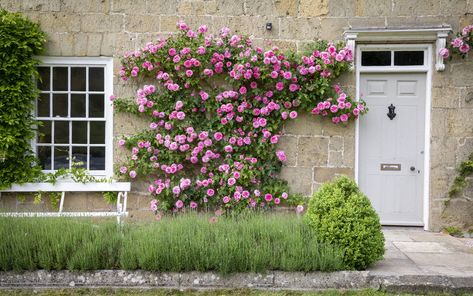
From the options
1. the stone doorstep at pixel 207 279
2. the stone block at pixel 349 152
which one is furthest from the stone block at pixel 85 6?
the stone block at pixel 349 152

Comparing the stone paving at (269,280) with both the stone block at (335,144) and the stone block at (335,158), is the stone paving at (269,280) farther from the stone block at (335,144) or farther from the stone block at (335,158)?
the stone block at (335,144)

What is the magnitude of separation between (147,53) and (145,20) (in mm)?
564

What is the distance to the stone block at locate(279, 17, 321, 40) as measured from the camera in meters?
6.65

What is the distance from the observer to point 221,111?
6551mm

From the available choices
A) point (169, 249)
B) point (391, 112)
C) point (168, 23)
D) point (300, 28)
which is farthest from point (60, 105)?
point (391, 112)

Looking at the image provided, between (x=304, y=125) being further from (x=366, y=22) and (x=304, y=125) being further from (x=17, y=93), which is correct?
(x=17, y=93)

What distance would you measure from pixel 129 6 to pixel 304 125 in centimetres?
329

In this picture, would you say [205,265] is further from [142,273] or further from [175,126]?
[175,126]

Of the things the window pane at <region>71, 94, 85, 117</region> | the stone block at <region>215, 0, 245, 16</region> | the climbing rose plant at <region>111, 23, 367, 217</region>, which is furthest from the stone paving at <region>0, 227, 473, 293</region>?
the stone block at <region>215, 0, 245, 16</region>

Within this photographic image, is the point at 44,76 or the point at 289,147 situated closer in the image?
the point at 289,147

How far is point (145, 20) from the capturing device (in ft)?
22.0

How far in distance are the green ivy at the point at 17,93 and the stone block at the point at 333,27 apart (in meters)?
4.28

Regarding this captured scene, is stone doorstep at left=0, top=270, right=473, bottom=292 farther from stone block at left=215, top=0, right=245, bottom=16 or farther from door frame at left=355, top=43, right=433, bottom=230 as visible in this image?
stone block at left=215, top=0, right=245, bottom=16

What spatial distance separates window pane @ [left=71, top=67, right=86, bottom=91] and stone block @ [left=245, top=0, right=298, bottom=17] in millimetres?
2751
